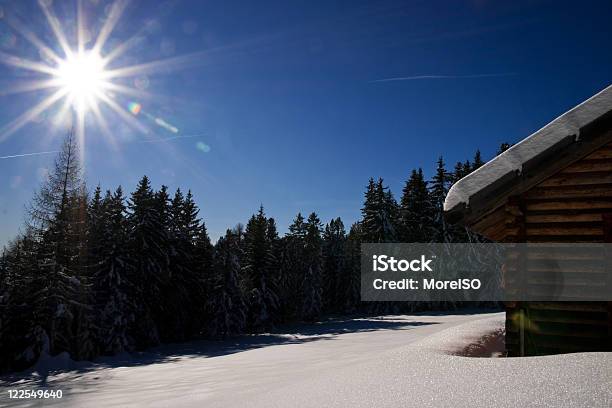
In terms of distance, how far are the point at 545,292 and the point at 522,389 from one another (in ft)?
9.88

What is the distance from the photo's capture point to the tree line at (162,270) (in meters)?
20.5

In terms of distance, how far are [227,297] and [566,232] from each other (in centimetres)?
2854

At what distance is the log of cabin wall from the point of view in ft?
19.4

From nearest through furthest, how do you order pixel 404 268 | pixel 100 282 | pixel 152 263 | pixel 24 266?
pixel 24 266
pixel 100 282
pixel 152 263
pixel 404 268

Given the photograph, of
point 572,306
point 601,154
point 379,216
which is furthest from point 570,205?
point 379,216

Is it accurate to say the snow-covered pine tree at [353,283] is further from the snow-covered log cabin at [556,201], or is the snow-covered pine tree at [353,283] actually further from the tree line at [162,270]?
the snow-covered log cabin at [556,201]

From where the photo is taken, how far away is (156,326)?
28.7 m

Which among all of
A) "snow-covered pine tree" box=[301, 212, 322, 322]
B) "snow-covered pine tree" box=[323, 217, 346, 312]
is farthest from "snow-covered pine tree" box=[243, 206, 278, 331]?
"snow-covered pine tree" box=[323, 217, 346, 312]

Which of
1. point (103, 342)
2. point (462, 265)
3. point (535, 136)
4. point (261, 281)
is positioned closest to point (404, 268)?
point (462, 265)

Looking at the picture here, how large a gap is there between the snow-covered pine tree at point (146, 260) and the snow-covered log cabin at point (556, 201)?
26.6 m

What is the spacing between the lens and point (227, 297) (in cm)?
3141

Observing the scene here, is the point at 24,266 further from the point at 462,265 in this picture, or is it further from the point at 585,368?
the point at 462,265

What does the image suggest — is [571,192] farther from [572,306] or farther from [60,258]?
[60,258]

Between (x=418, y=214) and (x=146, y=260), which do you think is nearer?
(x=146, y=260)
